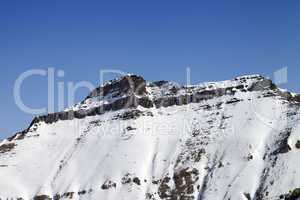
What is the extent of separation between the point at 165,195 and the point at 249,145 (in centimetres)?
2631

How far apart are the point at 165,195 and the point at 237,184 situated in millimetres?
20880

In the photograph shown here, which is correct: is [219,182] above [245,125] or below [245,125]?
below

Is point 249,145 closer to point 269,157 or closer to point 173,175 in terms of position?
point 269,157

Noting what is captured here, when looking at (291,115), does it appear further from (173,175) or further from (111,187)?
(111,187)

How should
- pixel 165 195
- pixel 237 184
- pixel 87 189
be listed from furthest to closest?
pixel 87 189
pixel 165 195
pixel 237 184

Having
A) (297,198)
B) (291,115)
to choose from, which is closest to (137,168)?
(291,115)

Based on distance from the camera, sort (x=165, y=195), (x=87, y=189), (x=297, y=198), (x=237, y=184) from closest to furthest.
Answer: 1. (x=297, y=198)
2. (x=237, y=184)
3. (x=165, y=195)
4. (x=87, y=189)

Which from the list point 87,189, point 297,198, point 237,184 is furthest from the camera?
point 87,189

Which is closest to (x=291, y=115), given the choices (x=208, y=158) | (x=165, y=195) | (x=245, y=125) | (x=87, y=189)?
(x=245, y=125)

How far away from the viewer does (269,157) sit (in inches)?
6821

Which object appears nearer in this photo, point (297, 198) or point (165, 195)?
point (297, 198)

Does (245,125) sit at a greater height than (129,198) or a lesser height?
greater

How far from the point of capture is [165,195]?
177250 millimetres

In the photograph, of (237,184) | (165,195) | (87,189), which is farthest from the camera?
(87,189)
